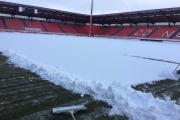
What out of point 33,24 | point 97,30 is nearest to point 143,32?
point 97,30

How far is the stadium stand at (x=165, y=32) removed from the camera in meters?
32.1

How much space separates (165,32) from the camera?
33.4 meters

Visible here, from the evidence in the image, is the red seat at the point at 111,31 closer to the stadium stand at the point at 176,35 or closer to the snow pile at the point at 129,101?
the stadium stand at the point at 176,35

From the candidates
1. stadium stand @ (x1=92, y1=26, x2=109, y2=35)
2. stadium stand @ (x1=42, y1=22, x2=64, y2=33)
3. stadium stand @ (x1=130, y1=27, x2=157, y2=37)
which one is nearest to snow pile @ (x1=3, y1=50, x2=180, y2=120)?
stadium stand @ (x1=130, y1=27, x2=157, y2=37)

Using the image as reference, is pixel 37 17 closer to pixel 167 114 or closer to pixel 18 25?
pixel 18 25

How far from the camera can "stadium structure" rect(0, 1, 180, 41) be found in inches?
1216

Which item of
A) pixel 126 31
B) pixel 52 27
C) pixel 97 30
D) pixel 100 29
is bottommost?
pixel 97 30

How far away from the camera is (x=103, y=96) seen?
336 cm

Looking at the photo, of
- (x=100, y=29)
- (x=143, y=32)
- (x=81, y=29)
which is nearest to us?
(x=143, y=32)

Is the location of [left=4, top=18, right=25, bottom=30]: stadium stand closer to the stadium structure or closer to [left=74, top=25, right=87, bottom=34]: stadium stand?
the stadium structure

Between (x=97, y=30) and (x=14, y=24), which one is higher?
(x=14, y=24)

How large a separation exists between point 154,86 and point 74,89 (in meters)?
2.41

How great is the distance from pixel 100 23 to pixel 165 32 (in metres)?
21.6

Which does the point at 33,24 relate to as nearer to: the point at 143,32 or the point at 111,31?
the point at 111,31
